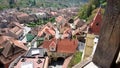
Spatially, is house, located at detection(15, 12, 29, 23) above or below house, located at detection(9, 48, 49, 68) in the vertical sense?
below

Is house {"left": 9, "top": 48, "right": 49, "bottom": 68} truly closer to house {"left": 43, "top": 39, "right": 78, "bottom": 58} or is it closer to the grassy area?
house {"left": 43, "top": 39, "right": 78, "bottom": 58}

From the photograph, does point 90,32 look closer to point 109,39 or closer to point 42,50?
point 42,50

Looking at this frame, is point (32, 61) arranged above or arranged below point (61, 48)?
above

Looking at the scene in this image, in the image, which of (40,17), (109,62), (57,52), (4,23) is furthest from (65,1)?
(109,62)

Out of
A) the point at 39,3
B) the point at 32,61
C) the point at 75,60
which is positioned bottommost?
the point at 39,3

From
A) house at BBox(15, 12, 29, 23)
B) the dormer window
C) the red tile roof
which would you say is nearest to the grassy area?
the red tile roof

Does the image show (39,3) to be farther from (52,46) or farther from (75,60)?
(75,60)

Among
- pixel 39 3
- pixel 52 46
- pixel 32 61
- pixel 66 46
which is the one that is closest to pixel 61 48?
pixel 66 46

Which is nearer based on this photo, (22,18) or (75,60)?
(75,60)

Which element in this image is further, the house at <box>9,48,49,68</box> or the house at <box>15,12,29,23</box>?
the house at <box>15,12,29,23</box>

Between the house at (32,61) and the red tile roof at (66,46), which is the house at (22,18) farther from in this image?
Result: the house at (32,61)

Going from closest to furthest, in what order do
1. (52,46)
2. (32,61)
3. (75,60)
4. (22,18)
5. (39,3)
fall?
(75,60) < (32,61) < (52,46) < (22,18) < (39,3)

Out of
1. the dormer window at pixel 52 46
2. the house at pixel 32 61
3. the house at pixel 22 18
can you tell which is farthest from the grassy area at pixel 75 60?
the house at pixel 22 18
